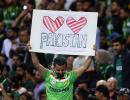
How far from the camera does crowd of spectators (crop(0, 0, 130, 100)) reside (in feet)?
45.6

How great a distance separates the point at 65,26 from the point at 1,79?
209 centimetres

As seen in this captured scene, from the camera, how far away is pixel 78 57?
15.6 m

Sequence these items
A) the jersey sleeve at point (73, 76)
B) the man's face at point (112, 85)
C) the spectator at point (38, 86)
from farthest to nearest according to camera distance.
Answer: the spectator at point (38, 86)
the man's face at point (112, 85)
the jersey sleeve at point (73, 76)

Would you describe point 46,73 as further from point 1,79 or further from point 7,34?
point 7,34

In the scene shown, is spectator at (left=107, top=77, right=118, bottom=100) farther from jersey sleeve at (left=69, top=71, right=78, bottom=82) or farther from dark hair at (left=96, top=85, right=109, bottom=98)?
jersey sleeve at (left=69, top=71, right=78, bottom=82)

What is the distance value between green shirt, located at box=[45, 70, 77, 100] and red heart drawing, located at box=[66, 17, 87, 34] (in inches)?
37.2

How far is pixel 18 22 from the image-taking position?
60.8 feet

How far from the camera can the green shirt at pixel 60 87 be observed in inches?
476

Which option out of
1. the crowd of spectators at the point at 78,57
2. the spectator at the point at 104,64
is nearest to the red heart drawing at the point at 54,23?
the crowd of spectators at the point at 78,57

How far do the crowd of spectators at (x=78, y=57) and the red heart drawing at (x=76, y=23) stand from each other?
48.7 inches

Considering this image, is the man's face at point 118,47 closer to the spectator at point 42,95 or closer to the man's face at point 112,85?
the man's face at point 112,85

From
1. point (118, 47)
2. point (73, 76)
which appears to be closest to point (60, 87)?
point (73, 76)

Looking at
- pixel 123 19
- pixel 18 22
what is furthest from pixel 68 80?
pixel 18 22

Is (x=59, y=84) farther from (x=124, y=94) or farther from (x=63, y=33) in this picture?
(x=124, y=94)
